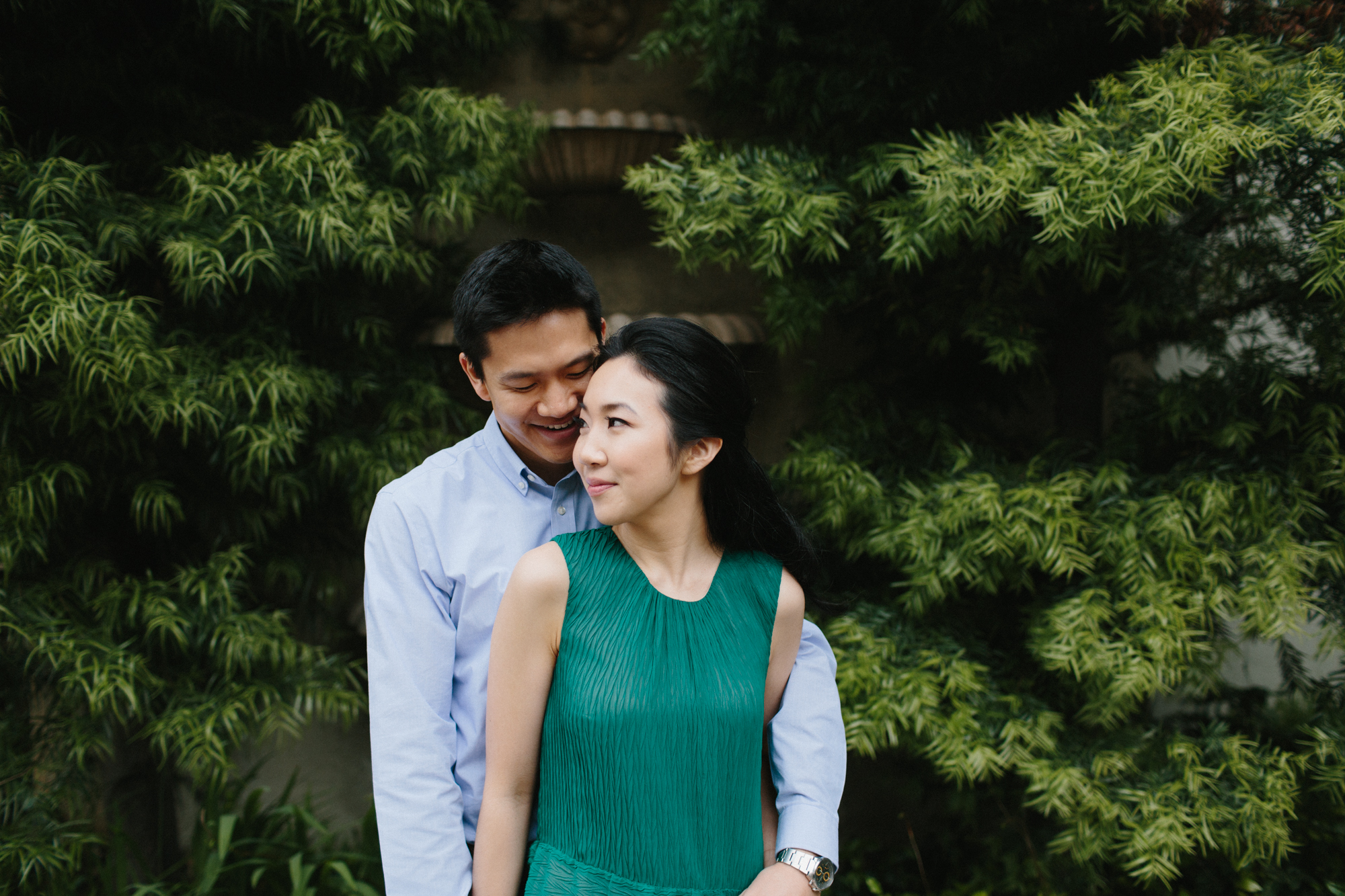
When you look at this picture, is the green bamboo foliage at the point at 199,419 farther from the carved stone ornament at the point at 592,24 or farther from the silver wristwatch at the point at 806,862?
the silver wristwatch at the point at 806,862

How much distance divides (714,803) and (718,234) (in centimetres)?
186

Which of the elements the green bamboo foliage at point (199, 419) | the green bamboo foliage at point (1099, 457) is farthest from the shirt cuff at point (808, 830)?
the green bamboo foliage at point (199, 419)

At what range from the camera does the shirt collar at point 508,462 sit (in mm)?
1324

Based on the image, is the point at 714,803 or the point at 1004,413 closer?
the point at 714,803

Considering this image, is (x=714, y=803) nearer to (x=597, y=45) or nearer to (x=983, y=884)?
(x=983, y=884)

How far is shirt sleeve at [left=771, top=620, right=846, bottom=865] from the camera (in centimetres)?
116

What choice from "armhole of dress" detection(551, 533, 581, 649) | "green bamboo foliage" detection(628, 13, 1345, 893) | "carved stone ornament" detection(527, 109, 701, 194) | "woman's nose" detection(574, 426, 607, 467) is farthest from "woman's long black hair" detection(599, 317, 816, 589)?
"carved stone ornament" detection(527, 109, 701, 194)

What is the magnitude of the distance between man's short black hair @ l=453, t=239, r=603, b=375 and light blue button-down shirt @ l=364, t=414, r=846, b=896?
204 millimetres

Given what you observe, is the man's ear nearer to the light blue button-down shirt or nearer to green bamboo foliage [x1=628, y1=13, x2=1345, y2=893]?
the light blue button-down shirt

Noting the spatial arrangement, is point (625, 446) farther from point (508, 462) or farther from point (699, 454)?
point (508, 462)

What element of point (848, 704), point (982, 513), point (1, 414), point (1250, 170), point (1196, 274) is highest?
point (1250, 170)

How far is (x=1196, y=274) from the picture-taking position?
2.34 metres

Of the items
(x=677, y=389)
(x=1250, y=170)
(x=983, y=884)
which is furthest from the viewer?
(x=983, y=884)

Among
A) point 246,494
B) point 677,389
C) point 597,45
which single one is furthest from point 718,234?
point 246,494
